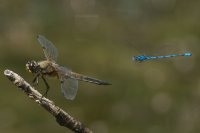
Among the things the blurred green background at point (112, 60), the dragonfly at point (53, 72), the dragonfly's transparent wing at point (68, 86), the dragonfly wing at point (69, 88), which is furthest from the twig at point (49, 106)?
the blurred green background at point (112, 60)

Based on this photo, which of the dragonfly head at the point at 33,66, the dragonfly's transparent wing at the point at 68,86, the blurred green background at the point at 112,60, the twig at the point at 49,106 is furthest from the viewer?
the blurred green background at the point at 112,60

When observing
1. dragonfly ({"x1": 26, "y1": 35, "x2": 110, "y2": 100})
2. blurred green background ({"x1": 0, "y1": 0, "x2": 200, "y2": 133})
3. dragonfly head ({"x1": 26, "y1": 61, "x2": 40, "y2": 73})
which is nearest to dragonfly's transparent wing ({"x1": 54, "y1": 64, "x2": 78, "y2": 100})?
dragonfly ({"x1": 26, "y1": 35, "x2": 110, "y2": 100})

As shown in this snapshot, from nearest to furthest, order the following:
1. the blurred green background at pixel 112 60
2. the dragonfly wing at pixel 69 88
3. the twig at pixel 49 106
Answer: the twig at pixel 49 106 < the dragonfly wing at pixel 69 88 < the blurred green background at pixel 112 60

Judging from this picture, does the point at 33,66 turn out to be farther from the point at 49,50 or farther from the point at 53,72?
the point at 49,50

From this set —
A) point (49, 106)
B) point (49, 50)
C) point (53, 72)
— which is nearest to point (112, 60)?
point (49, 50)

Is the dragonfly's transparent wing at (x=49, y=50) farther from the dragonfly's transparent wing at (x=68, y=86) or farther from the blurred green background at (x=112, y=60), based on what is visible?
the blurred green background at (x=112, y=60)

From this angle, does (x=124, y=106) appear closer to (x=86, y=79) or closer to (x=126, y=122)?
(x=126, y=122)

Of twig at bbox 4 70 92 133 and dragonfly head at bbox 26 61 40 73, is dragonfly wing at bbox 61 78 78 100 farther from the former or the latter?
twig at bbox 4 70 92 133
